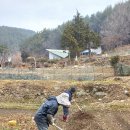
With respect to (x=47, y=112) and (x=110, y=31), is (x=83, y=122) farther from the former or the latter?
(x=110, y=31)

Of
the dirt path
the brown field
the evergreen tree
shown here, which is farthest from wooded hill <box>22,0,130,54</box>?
the dirt path

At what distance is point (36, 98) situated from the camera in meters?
34.0

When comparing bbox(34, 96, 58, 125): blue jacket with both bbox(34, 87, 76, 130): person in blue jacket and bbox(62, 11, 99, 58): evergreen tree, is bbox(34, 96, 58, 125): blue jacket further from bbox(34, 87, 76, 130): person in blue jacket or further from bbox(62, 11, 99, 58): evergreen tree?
bbox(62, 11, 99, 58): evergreen tree

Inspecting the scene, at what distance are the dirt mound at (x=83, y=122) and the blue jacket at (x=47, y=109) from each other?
590 centimetres

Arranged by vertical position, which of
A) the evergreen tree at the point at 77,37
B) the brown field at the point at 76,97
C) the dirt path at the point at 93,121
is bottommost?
the dirt path at the point at 93,121

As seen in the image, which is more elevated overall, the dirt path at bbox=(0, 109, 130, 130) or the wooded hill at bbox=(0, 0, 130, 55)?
the wooded hill at bbox=(0, 0, 130, 55)

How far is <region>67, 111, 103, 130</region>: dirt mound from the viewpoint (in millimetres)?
18884

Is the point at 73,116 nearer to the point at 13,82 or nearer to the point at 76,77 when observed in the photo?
the point at 13,82

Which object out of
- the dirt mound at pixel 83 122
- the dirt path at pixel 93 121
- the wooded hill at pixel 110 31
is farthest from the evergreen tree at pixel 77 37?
the dirt mound at pixel 83 122

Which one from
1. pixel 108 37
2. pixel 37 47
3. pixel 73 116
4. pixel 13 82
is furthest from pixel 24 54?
pixel 73 116

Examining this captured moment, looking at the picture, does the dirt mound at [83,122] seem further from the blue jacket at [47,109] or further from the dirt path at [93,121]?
the blue jacket at [47,109]

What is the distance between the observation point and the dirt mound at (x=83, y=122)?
18.9 meters

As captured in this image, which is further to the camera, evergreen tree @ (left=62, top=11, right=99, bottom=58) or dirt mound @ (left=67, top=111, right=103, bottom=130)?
evergreen tree @ (left=62, top=11, right=99, bottom=58)

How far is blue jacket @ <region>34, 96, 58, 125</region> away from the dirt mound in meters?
5.90
